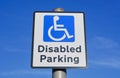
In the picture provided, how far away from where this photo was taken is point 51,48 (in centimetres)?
399

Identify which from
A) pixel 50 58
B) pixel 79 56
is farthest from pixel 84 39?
pixel 50 58

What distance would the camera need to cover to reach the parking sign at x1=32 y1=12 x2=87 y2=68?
3912mm

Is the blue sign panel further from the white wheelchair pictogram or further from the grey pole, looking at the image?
the grey pole

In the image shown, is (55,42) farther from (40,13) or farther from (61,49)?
(40,13)

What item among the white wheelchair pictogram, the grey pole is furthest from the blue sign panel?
the grey pole

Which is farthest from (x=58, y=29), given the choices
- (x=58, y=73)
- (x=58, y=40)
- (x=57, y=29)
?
(x=58, y=73)

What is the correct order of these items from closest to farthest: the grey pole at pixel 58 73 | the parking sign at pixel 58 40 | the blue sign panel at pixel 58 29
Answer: the grey pole at pixel 58 73
the parking sign at pixel 58 40
the blue sign panel at pixel 58 29

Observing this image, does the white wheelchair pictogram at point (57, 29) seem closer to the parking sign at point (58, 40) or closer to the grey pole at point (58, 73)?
the parking sign at point (58, 40)

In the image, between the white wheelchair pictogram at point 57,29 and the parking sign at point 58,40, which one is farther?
the white wheelchair pictogram at point 57,29

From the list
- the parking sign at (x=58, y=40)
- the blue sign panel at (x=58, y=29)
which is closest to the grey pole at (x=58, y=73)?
the parking sign at (x=58, y=40)

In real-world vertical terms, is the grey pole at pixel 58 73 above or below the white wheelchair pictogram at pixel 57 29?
below

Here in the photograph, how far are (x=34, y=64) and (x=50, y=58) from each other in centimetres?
24

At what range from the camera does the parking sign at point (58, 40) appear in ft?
12.8

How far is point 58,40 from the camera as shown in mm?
4062
